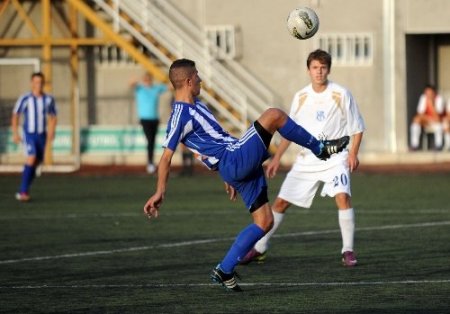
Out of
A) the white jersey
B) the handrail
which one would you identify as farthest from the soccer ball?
the handrail

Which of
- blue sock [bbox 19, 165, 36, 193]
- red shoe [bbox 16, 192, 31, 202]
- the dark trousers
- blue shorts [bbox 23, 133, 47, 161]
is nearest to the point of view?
blue sock [bbox 19, 165, 36, 193]

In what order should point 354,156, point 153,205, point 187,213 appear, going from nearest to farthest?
point 153,205 < point 354,156 < point 187,213

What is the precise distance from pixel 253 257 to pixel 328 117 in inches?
63.3

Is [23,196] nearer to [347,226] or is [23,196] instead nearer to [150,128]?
[150,128]

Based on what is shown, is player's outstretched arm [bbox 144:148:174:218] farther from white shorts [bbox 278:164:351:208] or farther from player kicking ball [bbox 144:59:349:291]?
white shorts [bbox 278:164:351:208]

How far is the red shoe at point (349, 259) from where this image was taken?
43.7ft

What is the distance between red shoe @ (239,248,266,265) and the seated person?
1890 cm

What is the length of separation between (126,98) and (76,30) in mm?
2156

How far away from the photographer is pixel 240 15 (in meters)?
32.7

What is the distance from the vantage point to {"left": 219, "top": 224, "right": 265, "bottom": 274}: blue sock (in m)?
11.4

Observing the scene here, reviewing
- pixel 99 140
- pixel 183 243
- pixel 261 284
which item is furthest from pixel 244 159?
pixel 99 140

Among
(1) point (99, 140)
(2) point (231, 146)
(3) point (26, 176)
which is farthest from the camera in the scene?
(1) point (99, 140)

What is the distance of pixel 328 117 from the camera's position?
13875 millimetres

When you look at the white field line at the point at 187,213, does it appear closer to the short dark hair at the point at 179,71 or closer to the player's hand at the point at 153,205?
the short dark hair at the point at 179,71
